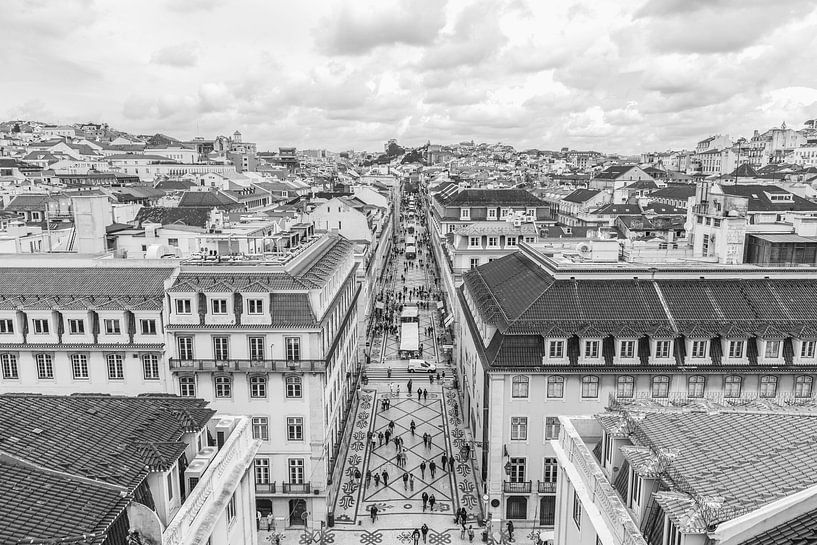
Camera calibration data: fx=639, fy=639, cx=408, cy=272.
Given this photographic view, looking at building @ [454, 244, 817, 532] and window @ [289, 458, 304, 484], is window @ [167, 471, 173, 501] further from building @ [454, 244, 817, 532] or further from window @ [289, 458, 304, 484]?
building @ [454, 244, 817, 532]

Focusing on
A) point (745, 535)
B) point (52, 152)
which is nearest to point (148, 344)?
point (745, 535)

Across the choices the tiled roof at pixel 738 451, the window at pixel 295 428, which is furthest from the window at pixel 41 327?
the tiled roof at pixel 738 451

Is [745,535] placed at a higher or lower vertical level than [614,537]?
higher

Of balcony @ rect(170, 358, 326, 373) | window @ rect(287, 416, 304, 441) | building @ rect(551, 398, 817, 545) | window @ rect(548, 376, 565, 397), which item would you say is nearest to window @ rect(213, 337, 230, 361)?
balcony @ rect(170, 358, 326, 373)

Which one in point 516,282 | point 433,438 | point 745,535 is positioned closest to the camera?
point 745,535

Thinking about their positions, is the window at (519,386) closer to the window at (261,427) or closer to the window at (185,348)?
the window at (261,427)

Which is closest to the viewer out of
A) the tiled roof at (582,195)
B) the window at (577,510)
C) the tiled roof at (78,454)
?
the tiled roof at (78,454)

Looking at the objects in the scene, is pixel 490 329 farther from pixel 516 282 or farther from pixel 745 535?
pixel 745 535
